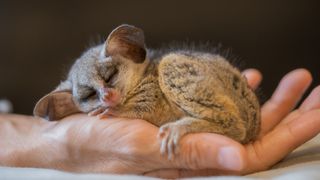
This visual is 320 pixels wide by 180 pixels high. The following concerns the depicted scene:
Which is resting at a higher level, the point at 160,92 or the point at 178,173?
the point at 160,92

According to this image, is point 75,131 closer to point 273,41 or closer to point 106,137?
point 106,137

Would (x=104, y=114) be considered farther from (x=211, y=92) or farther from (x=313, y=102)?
(x=313, y=102)

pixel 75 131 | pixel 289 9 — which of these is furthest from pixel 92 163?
pixel 289 9

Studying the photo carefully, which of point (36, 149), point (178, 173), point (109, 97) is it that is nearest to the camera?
point (178, 173)

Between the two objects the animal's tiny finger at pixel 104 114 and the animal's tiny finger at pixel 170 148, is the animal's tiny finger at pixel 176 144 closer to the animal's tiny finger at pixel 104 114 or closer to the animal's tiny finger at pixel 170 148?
the animal's tiny finger at pixel 170 148

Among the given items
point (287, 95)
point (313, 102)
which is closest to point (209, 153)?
point (313, 102)

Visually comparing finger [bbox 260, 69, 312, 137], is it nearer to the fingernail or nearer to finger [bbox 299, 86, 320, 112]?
finger [bbox 299, 86, 320, 112]

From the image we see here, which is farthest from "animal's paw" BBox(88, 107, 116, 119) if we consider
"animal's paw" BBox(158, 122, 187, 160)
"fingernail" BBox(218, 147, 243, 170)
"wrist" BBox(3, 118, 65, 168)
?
"fingernail" BBox(218, 147, 243, 170)
